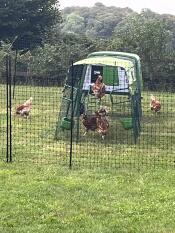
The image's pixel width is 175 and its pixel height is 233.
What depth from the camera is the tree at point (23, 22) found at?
1234 inches

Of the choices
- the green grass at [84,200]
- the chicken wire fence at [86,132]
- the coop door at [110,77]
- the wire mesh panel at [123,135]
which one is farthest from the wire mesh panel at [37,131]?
the coop door at [110,77]

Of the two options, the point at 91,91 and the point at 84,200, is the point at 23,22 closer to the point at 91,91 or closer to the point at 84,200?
the point at 91,91

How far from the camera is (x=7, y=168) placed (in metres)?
8.60

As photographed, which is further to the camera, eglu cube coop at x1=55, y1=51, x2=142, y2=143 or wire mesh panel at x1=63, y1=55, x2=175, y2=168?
eglu cube coop at x1=55, y1=51, x2=142, y2=143

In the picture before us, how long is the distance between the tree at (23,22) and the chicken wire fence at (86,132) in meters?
14.7

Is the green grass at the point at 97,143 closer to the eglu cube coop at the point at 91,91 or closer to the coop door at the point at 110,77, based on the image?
the eglu cube coop at the point at 91,91

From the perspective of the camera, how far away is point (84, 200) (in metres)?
6.98

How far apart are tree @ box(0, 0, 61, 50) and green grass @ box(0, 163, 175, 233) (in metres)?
23.1

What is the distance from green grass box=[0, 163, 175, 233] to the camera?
6066 millimetres

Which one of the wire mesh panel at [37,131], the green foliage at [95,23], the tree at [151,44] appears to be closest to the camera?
the wire mesh panel at [37,131]

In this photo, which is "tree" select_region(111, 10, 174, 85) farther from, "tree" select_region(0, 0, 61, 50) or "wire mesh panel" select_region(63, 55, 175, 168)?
"wire mesh panel" select_region(63, 55, 175, 168)

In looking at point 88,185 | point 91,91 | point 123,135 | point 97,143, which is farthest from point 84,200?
point 91,91

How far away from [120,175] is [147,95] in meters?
10.4

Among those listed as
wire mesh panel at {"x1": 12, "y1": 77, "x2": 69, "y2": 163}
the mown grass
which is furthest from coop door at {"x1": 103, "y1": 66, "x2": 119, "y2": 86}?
the mown grass
